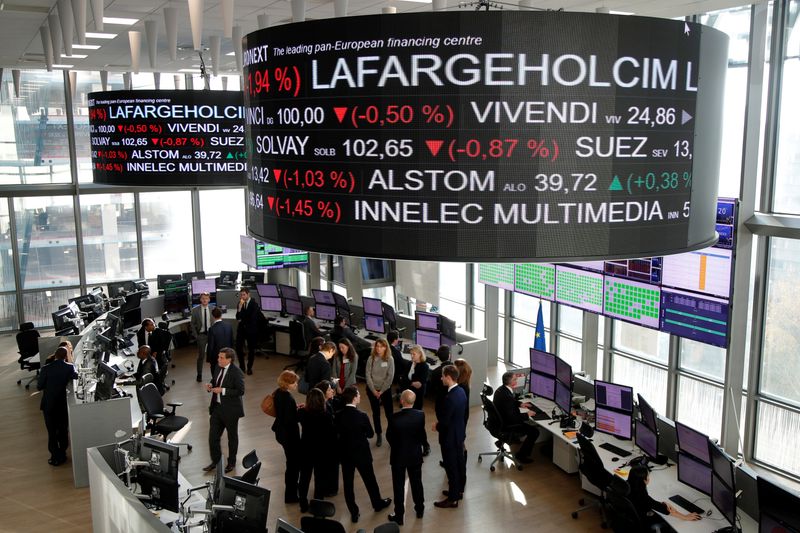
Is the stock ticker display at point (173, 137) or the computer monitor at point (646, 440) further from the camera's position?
the computer monitor at point (646, 440)

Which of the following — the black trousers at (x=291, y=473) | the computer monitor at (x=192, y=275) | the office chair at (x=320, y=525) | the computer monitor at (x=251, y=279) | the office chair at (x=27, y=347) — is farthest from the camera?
the computer monitor at (x=192, y=275)

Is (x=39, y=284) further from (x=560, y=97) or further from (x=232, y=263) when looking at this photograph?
(x=560, y=97)

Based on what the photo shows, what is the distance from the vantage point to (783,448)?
28.3ft

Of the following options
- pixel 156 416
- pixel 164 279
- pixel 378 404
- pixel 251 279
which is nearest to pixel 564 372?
pixel 378 404

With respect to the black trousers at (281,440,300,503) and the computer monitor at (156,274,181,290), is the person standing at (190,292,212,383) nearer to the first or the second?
the computer monitor at (156,274,181,290)

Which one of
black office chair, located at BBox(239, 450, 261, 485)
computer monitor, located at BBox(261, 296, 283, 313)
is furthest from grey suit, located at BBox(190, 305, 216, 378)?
black office chair, located at BBox(239, 450, 261, 485)

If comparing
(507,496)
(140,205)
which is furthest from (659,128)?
(140,205)

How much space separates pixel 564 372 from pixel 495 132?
7.18 meters

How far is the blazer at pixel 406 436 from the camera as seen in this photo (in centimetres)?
721

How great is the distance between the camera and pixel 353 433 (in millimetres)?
7387

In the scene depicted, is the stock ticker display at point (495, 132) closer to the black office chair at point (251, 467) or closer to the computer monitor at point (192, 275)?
the black office chair at point (251, 467)

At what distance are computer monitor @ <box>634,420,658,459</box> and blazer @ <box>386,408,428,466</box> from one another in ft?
7.54

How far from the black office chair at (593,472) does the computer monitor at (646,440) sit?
556 mm

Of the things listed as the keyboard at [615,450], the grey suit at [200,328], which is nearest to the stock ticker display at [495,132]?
the keyboard at [615,450]
